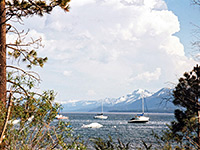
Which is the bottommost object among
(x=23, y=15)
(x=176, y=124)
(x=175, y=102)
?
(x=176, y=124)

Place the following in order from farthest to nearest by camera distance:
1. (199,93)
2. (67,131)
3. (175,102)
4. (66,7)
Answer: (175,102) → (199,93) → (66,7) → (67,131)

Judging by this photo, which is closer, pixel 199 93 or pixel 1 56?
pixel 1 56

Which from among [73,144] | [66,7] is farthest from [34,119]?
[66,7]

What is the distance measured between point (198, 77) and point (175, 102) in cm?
177

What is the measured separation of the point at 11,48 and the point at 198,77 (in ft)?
32.3

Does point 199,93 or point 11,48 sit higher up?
point 11,48

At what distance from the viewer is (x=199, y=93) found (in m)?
14.3

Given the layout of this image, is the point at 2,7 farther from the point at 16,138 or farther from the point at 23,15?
the point at 16,138

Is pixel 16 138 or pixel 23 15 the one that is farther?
pixel 23 15

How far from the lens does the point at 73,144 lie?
669 centimetres

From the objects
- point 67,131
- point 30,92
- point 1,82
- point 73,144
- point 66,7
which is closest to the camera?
point 73,144

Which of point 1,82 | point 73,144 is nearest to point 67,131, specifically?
point 73,144

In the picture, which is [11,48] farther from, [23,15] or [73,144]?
[73,144]

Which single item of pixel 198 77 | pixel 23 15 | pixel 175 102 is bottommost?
pixel 175 102
